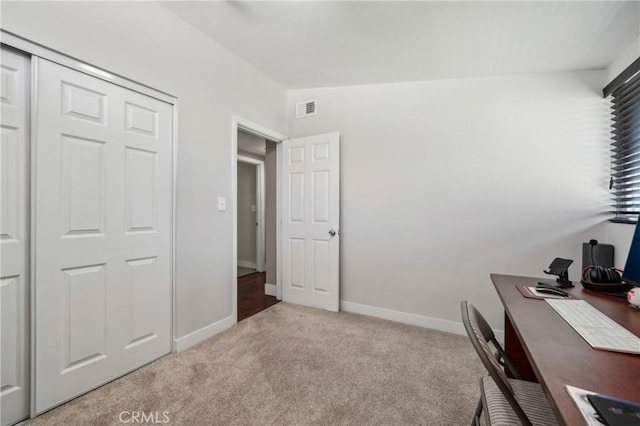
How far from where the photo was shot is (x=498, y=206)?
2.45 m

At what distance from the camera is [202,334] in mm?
2318

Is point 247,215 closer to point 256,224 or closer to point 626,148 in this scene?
point 256,224

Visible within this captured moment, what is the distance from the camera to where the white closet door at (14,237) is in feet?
4.55

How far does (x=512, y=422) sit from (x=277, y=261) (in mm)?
2826

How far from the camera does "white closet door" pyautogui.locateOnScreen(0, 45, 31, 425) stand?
139cm

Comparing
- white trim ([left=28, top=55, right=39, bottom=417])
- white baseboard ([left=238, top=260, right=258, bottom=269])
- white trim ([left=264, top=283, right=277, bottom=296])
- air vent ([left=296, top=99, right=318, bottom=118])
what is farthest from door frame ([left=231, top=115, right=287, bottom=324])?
white baseboard ([left=238, top=260, right=258, bottom=269])

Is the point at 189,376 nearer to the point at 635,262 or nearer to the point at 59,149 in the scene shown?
the point at 59,149

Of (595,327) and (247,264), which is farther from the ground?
(595,327)

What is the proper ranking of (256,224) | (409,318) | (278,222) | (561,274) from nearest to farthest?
(561,274)
(409,318)
(278,222)
(256,224)

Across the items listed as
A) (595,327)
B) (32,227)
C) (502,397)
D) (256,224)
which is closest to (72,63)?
(32,227)

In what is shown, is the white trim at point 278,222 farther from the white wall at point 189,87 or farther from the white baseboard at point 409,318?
the white baseboard at point 409,318

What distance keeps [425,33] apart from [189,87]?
1.92 m

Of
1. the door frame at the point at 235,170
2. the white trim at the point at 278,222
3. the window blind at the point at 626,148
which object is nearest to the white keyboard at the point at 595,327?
the window blind at the point at 626,148

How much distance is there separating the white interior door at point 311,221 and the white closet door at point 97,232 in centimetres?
146
